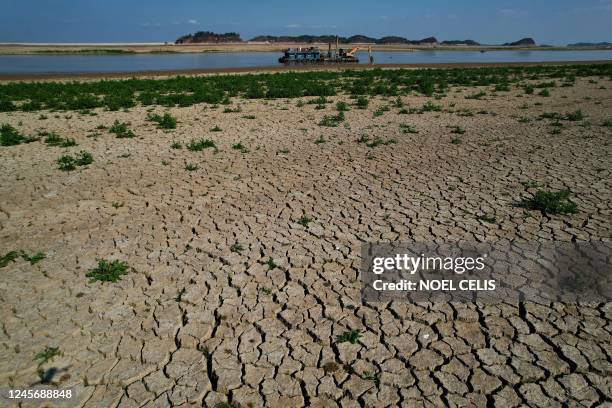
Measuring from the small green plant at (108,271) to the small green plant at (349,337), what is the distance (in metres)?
2.77

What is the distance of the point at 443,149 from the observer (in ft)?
29.7

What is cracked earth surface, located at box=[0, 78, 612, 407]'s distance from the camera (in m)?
3.05

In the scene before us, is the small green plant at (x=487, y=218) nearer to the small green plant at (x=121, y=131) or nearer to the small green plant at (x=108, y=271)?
the small green plant at (x=108, y=271)

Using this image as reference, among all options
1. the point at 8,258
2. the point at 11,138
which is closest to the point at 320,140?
the point at 8,258

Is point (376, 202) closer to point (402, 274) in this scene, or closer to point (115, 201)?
point (402, 274)

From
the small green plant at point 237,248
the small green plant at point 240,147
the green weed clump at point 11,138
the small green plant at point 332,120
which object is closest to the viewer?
the small green plant at point 237,248

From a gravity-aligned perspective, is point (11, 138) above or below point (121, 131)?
below

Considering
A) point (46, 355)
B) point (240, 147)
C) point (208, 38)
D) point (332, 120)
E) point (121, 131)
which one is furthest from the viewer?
point (208, 38)

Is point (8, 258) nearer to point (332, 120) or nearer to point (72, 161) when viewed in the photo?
point (72, 161)

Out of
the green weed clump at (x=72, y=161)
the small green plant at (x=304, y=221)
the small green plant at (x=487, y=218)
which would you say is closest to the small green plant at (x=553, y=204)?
the small green plant at (x=487, y=218)

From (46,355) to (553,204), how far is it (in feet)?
21.5

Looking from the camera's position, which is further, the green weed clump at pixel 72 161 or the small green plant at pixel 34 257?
the green weed clump at pixel 72 161

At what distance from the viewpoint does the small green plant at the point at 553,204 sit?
5.50 meters

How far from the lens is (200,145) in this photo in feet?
31.4
